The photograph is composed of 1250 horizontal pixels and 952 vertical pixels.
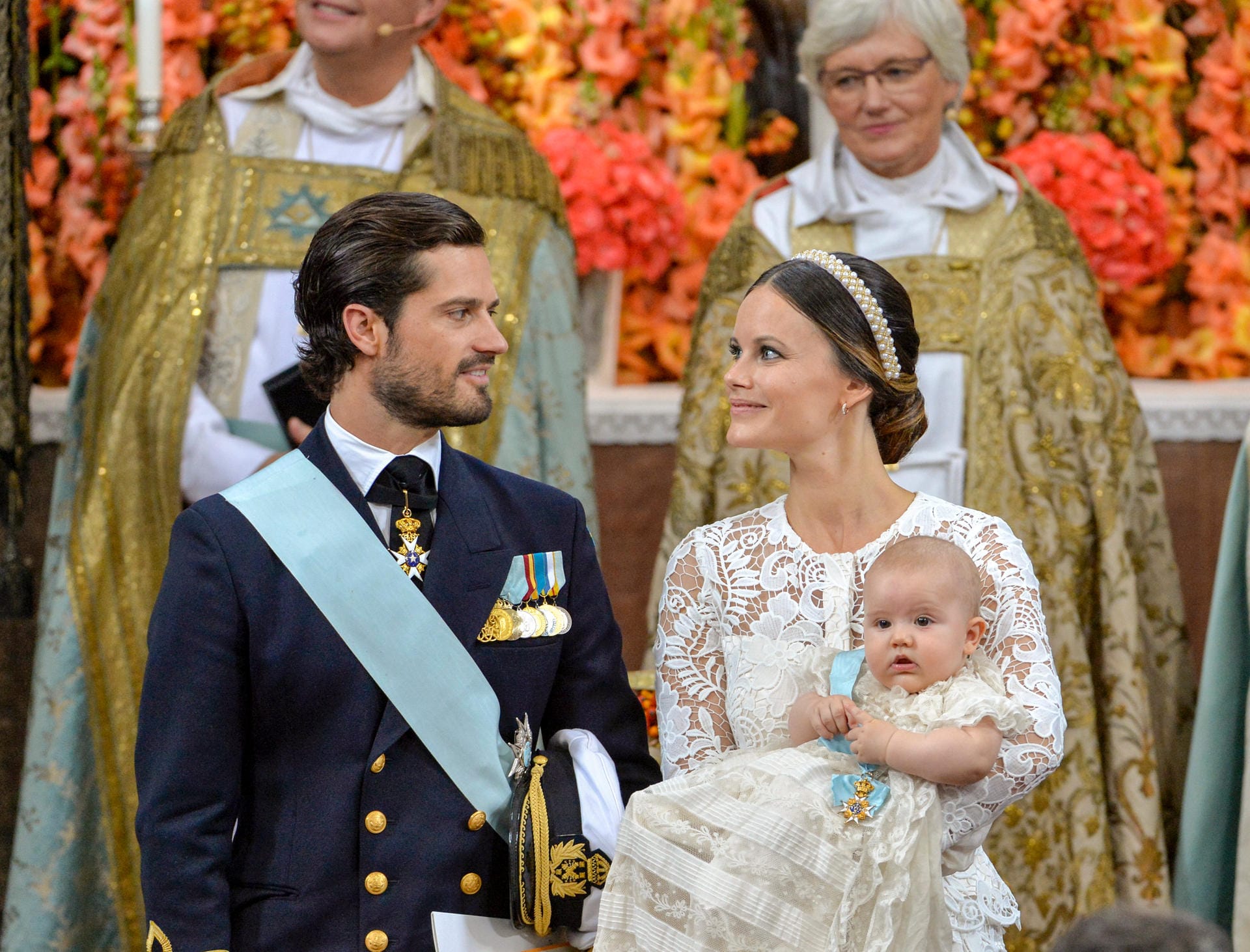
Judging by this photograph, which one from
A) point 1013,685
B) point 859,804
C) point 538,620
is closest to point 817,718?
point 859,804

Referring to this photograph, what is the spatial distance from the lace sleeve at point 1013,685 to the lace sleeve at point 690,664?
35 centimetres

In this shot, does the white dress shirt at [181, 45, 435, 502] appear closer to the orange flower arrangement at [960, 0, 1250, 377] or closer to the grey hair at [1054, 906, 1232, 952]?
the orange flower arrangement at [960, 0, 1250, 377]

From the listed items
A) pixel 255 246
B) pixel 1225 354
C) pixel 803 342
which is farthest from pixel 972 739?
pixel 1225 354

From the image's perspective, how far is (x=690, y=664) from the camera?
248 cm

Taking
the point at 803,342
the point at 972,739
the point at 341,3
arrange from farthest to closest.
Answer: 1. the point at 341,3
2. the point at 803,342
3. the point at 972,739

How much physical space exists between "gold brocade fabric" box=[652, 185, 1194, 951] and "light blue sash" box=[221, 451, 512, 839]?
1.61 metres

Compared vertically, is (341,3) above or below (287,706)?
above

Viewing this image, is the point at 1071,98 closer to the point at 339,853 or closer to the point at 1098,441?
the point at 1098,441

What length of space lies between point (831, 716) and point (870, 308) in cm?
58

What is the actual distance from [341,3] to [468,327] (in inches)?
68.3

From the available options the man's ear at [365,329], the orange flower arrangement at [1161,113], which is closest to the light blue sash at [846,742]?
the man's ear at [365,329]

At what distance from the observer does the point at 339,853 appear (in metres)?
2.28

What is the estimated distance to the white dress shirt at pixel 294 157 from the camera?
3.79 m

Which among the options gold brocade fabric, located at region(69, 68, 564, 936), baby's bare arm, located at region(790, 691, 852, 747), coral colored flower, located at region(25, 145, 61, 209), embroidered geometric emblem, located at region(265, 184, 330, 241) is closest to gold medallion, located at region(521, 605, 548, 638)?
baby's bare arm, located at region(790, 691, 852, 747)
